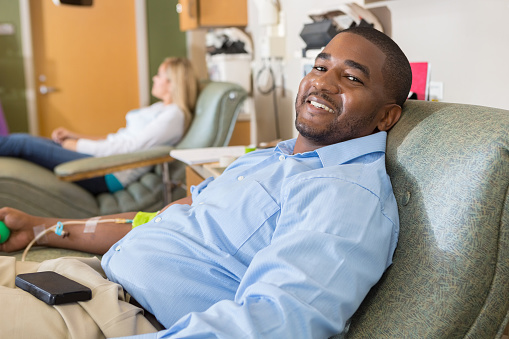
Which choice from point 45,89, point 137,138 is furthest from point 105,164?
point 45,89

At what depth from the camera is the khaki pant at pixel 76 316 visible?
97 centimetres

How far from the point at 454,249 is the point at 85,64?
15.0 ft

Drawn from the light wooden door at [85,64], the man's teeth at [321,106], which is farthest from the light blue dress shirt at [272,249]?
the light wooden door at [85,64]

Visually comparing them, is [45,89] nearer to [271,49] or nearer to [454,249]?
[271,49]

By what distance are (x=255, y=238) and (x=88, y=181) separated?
198 centimetres

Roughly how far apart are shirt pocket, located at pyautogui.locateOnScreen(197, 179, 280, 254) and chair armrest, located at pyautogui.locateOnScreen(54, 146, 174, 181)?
1.50 meters

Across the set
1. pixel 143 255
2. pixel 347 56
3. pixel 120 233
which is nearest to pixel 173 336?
pixel 143 255

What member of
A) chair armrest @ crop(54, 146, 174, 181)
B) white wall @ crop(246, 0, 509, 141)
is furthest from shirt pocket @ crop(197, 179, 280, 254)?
chair armrest @ crop(54, 146, 174, 181)

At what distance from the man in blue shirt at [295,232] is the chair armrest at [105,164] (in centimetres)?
132

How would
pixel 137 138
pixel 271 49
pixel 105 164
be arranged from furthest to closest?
pixel 271 49, pixel 137 138, pixel 105 164

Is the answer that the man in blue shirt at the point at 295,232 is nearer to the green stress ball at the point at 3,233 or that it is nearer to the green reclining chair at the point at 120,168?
the green stress ball at the point at 3,233

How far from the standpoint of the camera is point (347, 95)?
122 centimetres

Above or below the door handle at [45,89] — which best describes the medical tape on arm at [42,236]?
below

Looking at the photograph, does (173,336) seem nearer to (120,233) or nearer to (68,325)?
(68,325)
